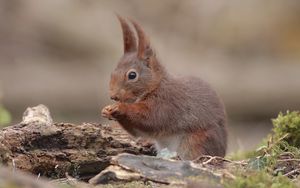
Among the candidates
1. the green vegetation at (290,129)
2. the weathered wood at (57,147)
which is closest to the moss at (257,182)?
the weathered wood at (57,147)

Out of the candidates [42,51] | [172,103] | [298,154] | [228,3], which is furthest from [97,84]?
[298,154]

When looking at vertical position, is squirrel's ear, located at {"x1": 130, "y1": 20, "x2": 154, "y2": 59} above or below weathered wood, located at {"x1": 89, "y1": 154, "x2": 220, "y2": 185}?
above

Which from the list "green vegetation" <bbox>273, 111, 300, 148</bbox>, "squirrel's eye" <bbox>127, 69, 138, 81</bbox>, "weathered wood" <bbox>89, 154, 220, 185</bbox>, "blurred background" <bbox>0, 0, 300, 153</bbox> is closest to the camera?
"weathered wood" <bbox>89, 154, 220, 185</bbox>

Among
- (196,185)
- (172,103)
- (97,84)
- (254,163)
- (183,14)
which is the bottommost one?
(196,185)

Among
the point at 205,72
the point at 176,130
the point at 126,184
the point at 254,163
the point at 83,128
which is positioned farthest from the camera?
the point at 205,72

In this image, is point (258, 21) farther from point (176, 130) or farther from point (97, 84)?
point (176, 130)

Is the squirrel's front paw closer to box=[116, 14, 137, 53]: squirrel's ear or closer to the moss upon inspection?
box=[116, 14, 137, 53]: squirrel's ear

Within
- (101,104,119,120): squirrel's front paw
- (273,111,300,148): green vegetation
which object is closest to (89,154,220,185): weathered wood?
(101,104,119,120): squirrel's front paw

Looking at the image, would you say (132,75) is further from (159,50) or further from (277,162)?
(159,50)
